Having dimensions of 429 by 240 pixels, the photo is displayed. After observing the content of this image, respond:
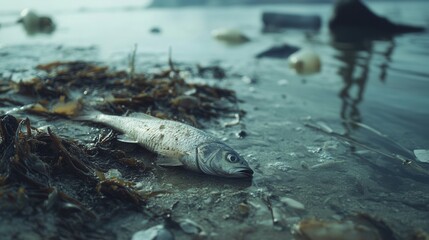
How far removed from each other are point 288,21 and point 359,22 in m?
5.07

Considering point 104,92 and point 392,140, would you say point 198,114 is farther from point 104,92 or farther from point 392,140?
point 392,140

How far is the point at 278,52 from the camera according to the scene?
1050 centimetres

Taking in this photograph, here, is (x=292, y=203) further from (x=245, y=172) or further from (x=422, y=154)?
(x=422, y=154)

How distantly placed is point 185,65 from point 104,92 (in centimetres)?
335

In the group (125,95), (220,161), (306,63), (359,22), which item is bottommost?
(359,22)

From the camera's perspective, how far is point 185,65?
8.63 metres

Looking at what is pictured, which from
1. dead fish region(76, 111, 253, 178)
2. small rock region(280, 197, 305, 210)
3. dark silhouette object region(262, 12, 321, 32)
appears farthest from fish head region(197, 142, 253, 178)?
dark silhouette object region(262, 12, 321, 32)

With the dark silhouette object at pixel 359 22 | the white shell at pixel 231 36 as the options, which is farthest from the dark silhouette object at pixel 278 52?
the dark silhouette object at pixel 359 22

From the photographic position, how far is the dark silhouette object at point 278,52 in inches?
407

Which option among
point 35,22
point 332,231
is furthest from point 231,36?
point 332,231

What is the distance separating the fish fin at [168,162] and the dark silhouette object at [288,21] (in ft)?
60.8

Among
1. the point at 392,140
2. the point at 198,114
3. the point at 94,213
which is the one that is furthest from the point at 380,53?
the point at 94,213

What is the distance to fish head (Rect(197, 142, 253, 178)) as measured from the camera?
9.60ft

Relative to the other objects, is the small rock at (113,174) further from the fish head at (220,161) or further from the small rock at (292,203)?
the small rock at (292,203)
